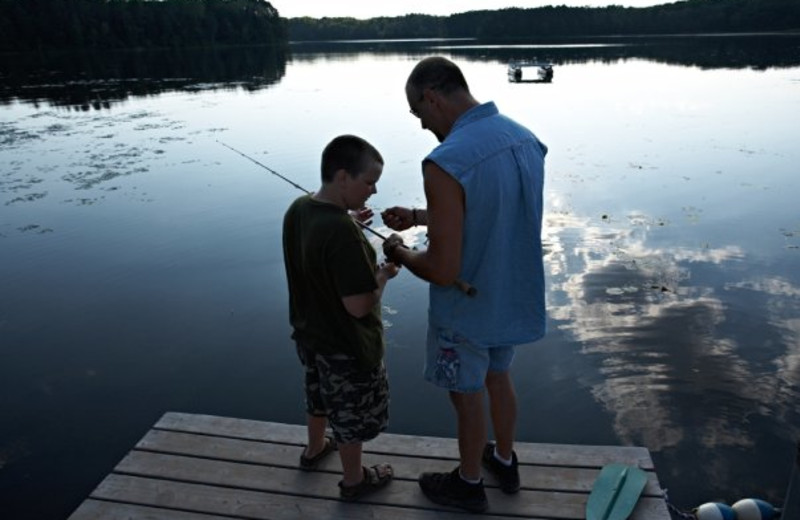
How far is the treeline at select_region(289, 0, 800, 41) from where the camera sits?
102531 millimetres

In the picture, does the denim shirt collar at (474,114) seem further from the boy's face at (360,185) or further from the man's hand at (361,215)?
the man's hand at (361,215)

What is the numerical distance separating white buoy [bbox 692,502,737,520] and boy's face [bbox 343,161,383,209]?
3192 millimetres

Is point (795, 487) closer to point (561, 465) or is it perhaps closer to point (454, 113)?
point (561, 465)

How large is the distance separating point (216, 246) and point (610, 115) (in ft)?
63.3

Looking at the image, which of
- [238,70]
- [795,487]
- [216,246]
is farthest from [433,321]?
[238,70]

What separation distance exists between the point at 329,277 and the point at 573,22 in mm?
143016

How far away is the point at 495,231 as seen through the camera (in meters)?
2.66

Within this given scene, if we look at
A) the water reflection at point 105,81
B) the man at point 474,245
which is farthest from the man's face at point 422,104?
A: the water reflection at point 105,81

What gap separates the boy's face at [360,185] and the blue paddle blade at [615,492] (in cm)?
212

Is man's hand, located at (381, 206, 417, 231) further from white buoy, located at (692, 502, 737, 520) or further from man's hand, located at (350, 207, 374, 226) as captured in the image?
white buoy, located at (692, 502, 737, 520)

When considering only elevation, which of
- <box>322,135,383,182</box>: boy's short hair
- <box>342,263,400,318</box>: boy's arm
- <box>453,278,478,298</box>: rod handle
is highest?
<box>322,135,383,182</box>: boy's short hair

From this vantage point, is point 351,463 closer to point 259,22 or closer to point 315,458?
point 315,458

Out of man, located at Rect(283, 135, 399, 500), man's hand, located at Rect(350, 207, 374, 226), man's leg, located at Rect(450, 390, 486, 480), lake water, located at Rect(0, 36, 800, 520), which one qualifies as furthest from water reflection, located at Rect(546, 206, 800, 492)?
man's hand, located at Rect(350, 207, 374, 226)

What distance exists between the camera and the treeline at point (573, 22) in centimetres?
10253
